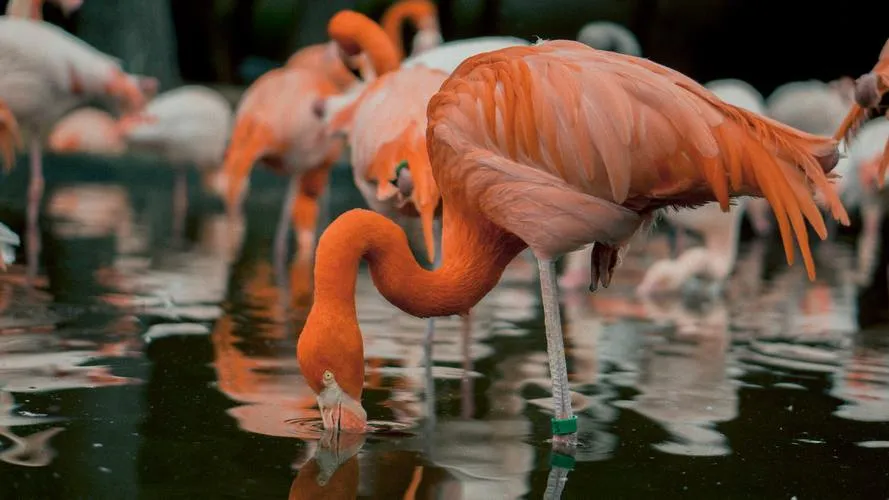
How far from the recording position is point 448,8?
1800cm

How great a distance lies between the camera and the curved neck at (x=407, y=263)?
392 centimetres

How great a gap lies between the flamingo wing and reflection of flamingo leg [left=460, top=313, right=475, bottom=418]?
1.68 ft

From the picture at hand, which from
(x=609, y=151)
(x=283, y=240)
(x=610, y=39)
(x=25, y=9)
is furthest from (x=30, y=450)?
(x=25, y=9)

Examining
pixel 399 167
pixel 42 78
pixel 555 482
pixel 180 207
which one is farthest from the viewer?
pixel 180 207

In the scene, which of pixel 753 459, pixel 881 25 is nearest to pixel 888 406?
pixel 753 459

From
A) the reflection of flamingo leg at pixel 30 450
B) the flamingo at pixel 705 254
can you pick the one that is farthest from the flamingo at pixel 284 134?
the reflection of flamingo leg at pixel 30 450

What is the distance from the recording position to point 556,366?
4082 mm

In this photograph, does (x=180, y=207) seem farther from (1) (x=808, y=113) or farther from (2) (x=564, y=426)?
(2) (x=564, y=426)

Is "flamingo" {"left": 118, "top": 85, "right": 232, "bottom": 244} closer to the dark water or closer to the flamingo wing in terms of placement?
the dark water

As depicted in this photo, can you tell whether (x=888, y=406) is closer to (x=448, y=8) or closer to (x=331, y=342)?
(x=331, y=342)

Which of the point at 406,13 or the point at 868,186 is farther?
the point at 868,186

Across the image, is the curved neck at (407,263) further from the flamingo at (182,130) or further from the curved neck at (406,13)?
the flamingo at (182,130)

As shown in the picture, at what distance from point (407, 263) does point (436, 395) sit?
0.82 meters

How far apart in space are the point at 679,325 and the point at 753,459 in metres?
2.79
